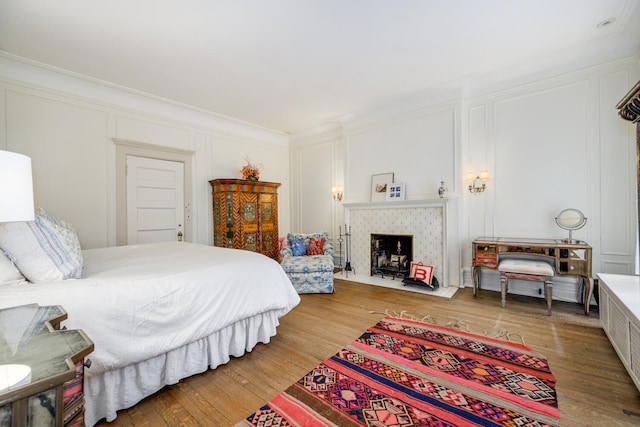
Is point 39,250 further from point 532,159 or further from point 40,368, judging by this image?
point 532,159

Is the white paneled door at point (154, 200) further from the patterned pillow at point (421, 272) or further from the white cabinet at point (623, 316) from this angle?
the white cabinet at point (623, 316)

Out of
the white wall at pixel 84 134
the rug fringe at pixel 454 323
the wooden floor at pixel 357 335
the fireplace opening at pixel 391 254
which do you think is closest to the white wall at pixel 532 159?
the fireplace opening at pixel 391 254

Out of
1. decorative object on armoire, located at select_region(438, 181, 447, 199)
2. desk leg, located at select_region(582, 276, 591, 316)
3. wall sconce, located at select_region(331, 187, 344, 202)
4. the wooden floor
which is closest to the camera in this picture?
the wooden floor

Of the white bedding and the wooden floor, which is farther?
the wooden floor

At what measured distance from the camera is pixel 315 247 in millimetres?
4293

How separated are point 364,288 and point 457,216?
5.60 ft

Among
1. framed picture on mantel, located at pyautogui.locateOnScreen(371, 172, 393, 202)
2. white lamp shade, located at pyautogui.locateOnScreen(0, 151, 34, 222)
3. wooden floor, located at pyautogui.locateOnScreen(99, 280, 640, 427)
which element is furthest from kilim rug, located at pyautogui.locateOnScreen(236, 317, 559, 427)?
framed picture on mantel, located at pyautogui.locateOnScreen(371, 172, 393, 202)

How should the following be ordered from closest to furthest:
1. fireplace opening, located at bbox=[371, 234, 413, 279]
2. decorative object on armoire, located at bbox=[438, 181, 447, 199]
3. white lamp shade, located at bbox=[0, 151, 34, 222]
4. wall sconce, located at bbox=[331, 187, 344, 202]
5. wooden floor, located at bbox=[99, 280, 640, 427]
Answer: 1. white lamp shade, located at bbox=[0, 151, 34, 222]
2. wooden floor, located at bbox=[99, 280, 640, 427]
3. decorative object on armoire, located at bbox=[438, 181, 447, 199]
4. fireplace opening, located at bbox=[371, 234, 413, 279]
5. wall sconce, located at bbox=[331, 187, 344, 202]

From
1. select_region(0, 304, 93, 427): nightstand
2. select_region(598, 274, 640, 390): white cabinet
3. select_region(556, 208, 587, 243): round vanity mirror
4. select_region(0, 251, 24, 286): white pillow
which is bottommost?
select_region(598, 274, 640, 390): white cabinet

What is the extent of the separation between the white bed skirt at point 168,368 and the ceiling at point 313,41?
2669mm

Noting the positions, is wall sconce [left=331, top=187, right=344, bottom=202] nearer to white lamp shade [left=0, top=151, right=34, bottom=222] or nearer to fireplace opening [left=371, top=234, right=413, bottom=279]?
fireplace opening [left=371, top=234, right=413, bottom=279]

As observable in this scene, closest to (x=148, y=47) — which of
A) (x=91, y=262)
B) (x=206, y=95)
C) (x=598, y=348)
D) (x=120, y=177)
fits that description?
(x=206, y=95)

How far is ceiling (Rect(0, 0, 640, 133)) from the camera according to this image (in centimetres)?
231

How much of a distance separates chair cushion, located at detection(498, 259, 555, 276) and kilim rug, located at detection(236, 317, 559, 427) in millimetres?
1087
